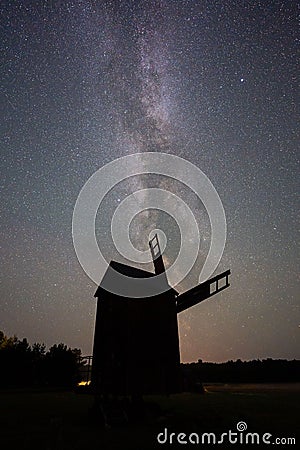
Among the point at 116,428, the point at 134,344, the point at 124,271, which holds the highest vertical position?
the point at 124,271

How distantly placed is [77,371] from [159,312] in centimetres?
1997

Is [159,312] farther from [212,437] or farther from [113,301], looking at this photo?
[212,437]

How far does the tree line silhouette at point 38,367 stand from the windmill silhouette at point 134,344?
1698 cm

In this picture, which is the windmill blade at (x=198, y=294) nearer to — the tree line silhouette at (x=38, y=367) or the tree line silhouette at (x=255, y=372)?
the tree line silhouette at (x=38, y=367)

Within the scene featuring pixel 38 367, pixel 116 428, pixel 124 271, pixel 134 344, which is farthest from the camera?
pixel 38 367

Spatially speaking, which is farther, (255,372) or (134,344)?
(255,372)

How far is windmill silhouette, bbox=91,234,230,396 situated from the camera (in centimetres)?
1520

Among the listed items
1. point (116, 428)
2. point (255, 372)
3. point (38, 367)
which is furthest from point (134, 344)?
point (255, 372)

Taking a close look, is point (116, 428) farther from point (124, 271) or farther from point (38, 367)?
point (38, 367)

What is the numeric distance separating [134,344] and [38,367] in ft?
68.0

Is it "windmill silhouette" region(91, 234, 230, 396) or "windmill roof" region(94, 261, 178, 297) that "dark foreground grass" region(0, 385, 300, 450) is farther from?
"windmill roof" region(94, 261, 178, 297)

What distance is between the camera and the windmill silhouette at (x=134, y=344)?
599 inches

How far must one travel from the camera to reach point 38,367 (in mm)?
32656

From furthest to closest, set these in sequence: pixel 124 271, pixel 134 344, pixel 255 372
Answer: pixel 255 372
pixel 124 271
pixel 134 344
